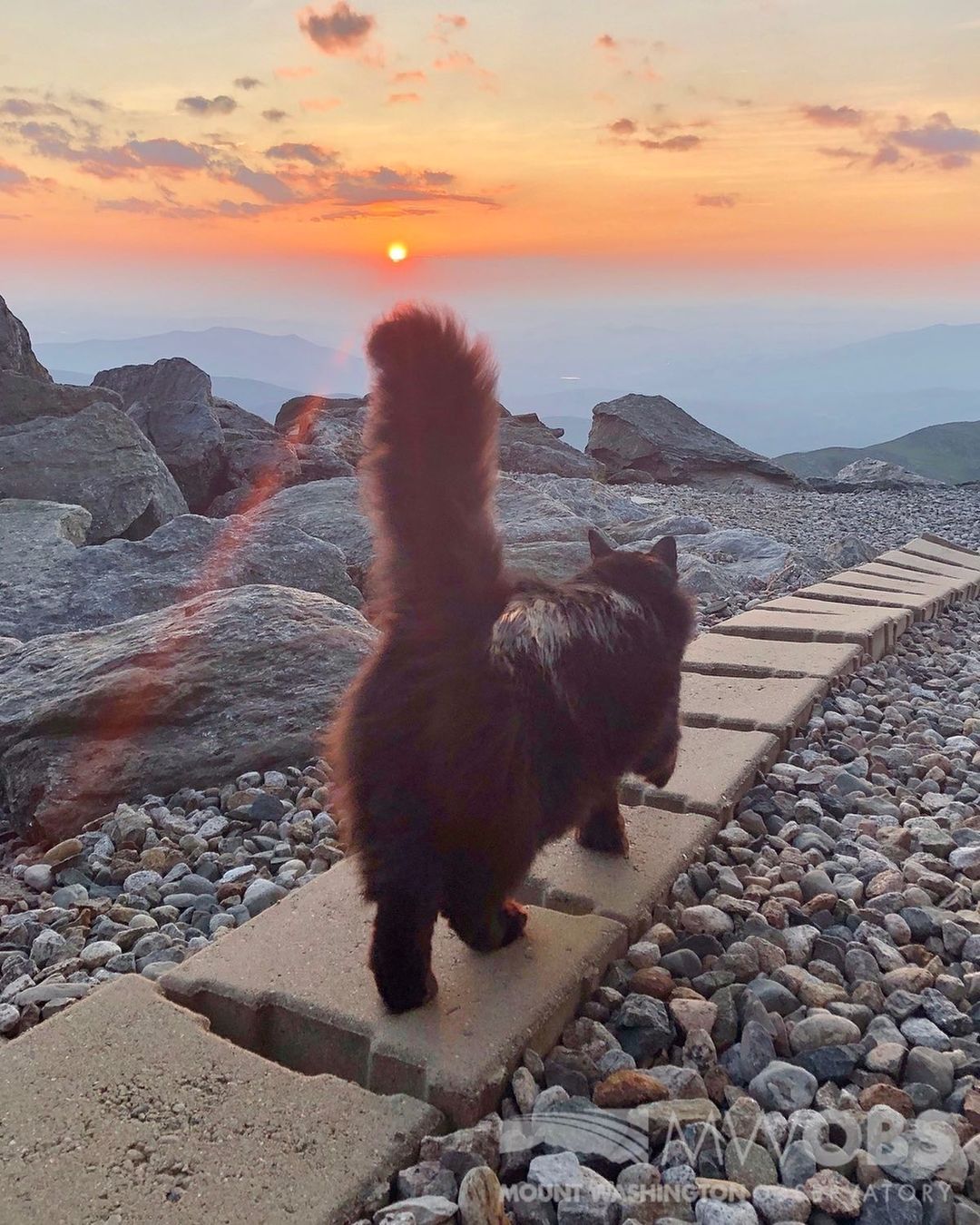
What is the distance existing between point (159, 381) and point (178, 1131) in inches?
589

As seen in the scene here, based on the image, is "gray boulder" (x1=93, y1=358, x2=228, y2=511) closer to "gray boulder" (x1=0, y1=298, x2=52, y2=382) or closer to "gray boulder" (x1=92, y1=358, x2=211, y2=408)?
"gray boulder" (x1=92, y1=358, x2=211, y2=408)

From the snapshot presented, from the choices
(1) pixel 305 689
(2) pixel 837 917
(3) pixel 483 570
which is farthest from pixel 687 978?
(1) pixel 305 689

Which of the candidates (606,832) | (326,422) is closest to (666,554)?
(606,832)

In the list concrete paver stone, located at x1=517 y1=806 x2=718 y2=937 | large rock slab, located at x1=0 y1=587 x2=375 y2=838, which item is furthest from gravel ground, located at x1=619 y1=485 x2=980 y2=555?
concrete paver stone, located at x1=517 y1=806 x2=718 y2=937

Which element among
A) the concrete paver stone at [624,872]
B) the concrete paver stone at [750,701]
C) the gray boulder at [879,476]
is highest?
the gray boulder at [879,476]

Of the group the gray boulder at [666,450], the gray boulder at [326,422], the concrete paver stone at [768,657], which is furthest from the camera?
the gray boulder at [666,450]

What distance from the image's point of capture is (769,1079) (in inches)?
87.1

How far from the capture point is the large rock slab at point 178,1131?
177 centimetres

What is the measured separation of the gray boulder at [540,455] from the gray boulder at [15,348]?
20.4 feet

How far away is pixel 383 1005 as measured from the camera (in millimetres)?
2283

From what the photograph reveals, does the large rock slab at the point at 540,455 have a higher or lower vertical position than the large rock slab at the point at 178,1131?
higher

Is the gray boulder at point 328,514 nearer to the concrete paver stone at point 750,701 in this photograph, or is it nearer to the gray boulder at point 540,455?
the concrete paver stone at point 750,701

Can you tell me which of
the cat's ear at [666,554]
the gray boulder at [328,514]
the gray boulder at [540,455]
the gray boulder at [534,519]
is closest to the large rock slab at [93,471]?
the gray boulder at [328,514]

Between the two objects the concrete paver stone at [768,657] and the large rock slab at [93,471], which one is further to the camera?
the large rock slab at [93,471]
